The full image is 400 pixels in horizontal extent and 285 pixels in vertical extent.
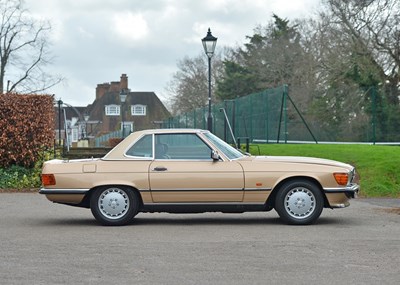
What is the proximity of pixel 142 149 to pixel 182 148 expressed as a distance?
0.60 meters

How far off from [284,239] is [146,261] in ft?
7.43

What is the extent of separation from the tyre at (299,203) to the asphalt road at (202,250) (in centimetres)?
19

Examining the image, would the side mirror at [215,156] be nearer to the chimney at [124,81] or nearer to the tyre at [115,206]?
the tyre at [115,206]

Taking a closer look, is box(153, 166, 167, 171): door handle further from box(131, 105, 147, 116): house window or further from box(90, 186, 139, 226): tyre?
box(131, 105, 147, 116): house window

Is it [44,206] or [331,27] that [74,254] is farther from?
[331,27]

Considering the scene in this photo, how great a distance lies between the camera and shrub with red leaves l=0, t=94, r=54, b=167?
2069 cm

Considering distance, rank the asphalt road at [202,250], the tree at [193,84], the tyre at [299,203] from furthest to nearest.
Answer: the tree at [193,84]
the tyre at [299,203]
the asphalt road at [202,250]

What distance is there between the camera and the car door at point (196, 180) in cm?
1152

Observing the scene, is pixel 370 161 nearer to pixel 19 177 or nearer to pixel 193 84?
pixel 19 177

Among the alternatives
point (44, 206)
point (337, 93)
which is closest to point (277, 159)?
point (44, 206)

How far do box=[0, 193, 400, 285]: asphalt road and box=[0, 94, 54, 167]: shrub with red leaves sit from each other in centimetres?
771

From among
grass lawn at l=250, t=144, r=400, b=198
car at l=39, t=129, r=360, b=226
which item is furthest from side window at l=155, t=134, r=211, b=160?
grass lawn at l=250, t=144, r=400, b=198

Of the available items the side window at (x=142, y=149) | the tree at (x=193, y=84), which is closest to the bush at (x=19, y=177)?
the side window at (x=142, y=149)

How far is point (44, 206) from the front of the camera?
1570 centimetres
